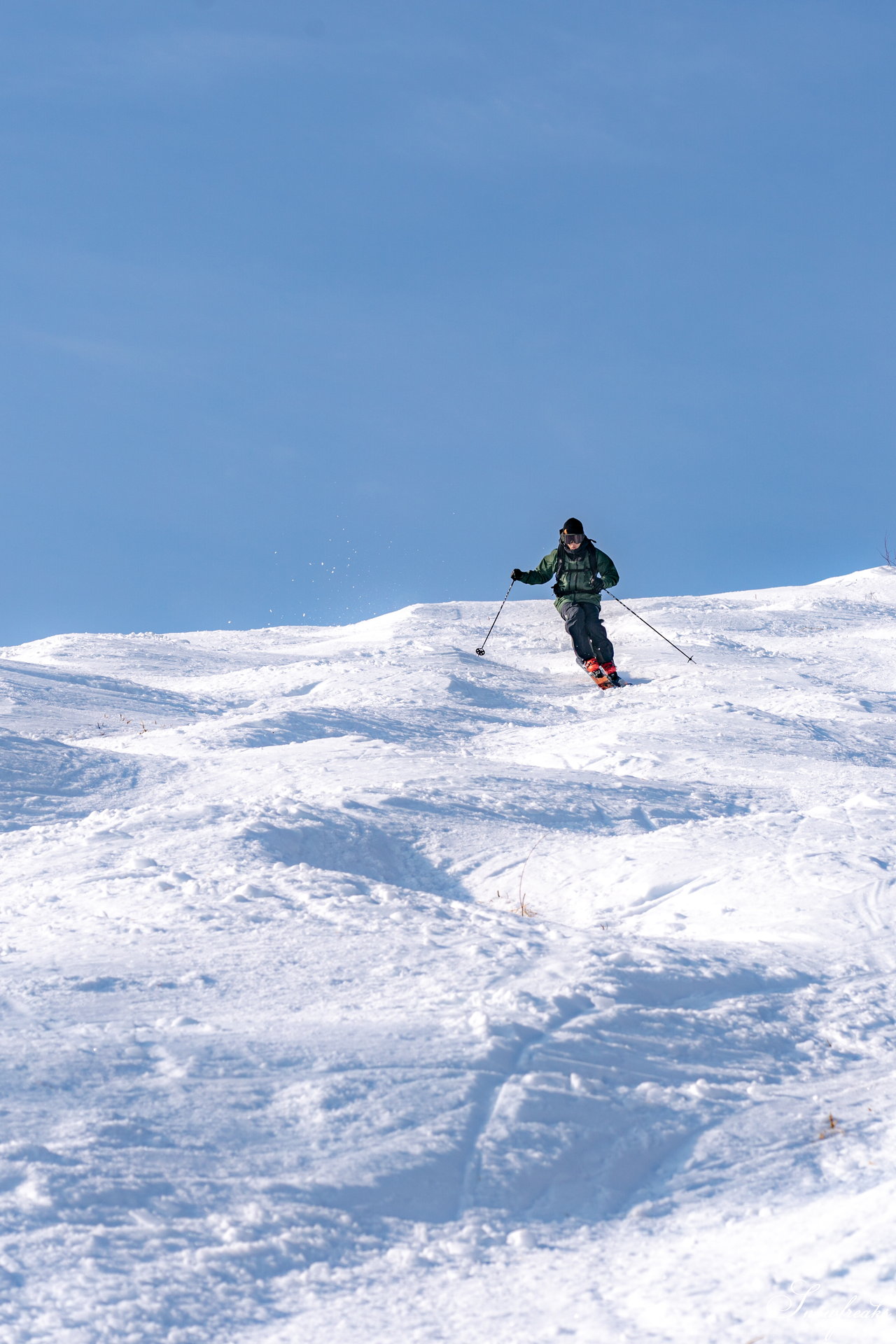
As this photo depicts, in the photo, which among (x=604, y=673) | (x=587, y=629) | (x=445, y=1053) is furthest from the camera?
(x=587, y=629)

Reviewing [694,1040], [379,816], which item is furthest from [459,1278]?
[379,816]

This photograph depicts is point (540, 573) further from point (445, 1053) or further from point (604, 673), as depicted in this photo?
point (445, 1053)

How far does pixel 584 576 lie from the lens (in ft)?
41.1

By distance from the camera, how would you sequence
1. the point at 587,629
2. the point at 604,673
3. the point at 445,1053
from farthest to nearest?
the point at 587,629 < the point at 604,673 < the point at 445,1053

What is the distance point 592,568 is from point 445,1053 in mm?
9845

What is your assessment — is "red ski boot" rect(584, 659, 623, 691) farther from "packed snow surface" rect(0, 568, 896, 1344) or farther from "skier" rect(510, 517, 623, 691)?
"packed snow surface" rect(0, 568, 896, 1344)

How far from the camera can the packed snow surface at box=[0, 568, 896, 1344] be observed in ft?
7.84

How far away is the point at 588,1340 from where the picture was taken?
2248 mm

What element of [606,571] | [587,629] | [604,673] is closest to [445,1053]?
[604,673]

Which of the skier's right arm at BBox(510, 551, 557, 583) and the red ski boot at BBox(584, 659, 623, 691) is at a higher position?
the skier's right arm at BBox(510, 551, 557, 583)

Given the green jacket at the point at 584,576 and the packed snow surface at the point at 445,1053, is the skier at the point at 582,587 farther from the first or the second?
the packed snow surface at the point at 445,1053

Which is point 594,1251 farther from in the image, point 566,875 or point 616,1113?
point 566,875

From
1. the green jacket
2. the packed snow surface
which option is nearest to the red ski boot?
the green jacket

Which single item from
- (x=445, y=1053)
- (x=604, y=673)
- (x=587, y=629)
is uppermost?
(x=587, y=629)
